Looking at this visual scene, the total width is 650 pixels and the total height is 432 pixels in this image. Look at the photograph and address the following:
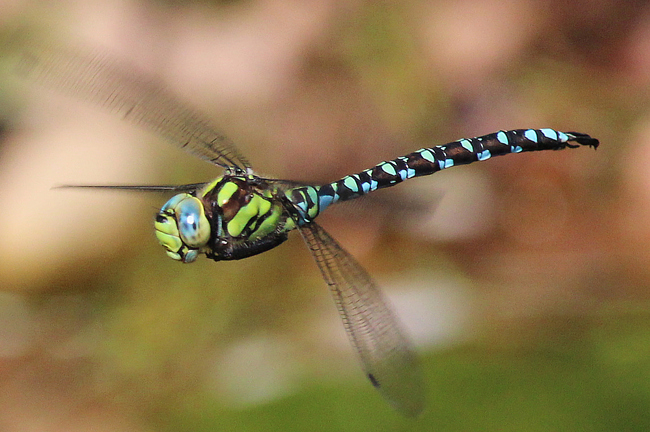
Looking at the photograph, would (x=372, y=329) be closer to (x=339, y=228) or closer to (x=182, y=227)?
(x=182, y=227)

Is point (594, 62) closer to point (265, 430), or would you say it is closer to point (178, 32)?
point (178, 32)

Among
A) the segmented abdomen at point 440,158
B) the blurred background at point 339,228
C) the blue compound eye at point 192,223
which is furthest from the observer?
the blurred background at point 339,228

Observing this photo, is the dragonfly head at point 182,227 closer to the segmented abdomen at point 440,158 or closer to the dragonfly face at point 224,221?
the dragonfly face at point 224,221

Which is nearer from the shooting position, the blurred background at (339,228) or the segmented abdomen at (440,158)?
the segmented abdomen at (440,158)

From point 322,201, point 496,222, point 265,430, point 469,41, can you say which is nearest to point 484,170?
point 496,222

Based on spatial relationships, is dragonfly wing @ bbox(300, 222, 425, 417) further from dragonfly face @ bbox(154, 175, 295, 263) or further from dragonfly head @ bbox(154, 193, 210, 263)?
dragonfly head @ bbox(154, 193, 210, 263)

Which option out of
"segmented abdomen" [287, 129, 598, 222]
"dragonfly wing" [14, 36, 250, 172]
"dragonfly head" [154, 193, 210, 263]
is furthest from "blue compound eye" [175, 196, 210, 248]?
"segmented abdomen" [287, 129, 598, 222]

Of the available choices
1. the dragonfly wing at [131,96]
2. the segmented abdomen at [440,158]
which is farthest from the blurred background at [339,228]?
the dragonfly wing at [131,96]
